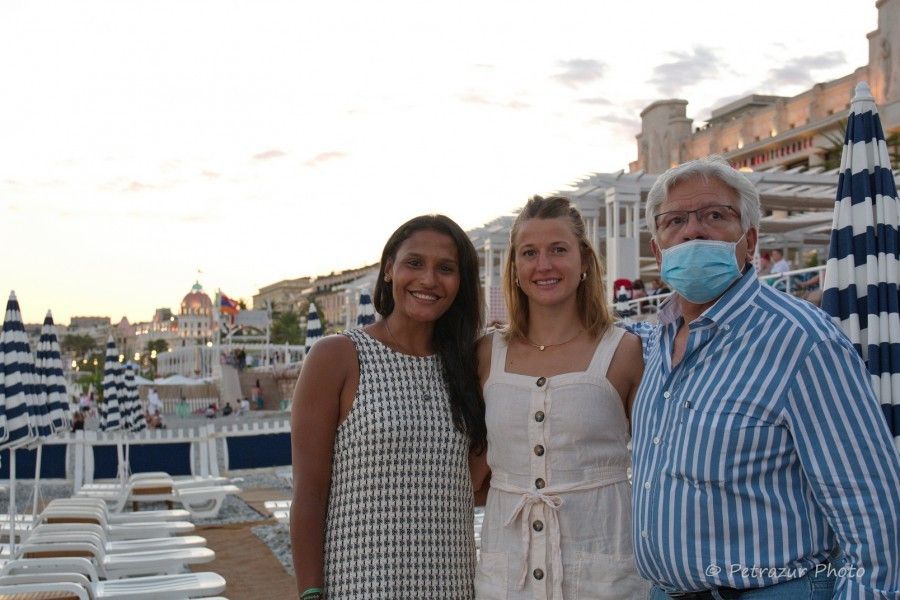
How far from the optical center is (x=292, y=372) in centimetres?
4812

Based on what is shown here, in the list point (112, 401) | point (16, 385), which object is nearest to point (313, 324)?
point (16, 385)

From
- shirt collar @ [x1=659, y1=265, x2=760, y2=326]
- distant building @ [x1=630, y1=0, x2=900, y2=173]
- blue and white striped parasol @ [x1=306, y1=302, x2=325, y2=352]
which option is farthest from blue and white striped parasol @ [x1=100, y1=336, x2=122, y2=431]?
distant building @ [x1=630, y1=0, x2=900, y2=173]

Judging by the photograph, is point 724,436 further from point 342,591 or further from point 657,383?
point 342,591

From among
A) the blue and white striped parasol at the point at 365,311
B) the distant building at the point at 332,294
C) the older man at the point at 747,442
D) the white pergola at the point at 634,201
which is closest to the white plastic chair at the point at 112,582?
the older man at the point at 747,442

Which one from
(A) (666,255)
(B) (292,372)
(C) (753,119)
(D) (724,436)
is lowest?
(B) (292,372)

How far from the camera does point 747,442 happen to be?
198 centimetres

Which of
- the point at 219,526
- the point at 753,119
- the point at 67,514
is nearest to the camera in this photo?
the point at 67,514

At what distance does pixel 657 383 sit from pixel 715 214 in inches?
16.9

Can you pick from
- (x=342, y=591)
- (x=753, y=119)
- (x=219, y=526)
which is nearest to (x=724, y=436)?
(x=342, y=591)

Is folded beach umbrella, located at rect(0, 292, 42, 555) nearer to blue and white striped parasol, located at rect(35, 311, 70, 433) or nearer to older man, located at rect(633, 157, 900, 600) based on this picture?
blue and white striped parasol, located at rect(35, 311, 70, 433)

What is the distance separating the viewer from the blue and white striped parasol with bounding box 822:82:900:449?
10.5 feet

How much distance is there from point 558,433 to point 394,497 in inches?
20.9

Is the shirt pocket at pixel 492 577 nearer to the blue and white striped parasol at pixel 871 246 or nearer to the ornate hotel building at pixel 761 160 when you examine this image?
the ornate hotel building at pixel 761 160

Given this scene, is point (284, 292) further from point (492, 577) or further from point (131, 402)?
point (492, 577)
